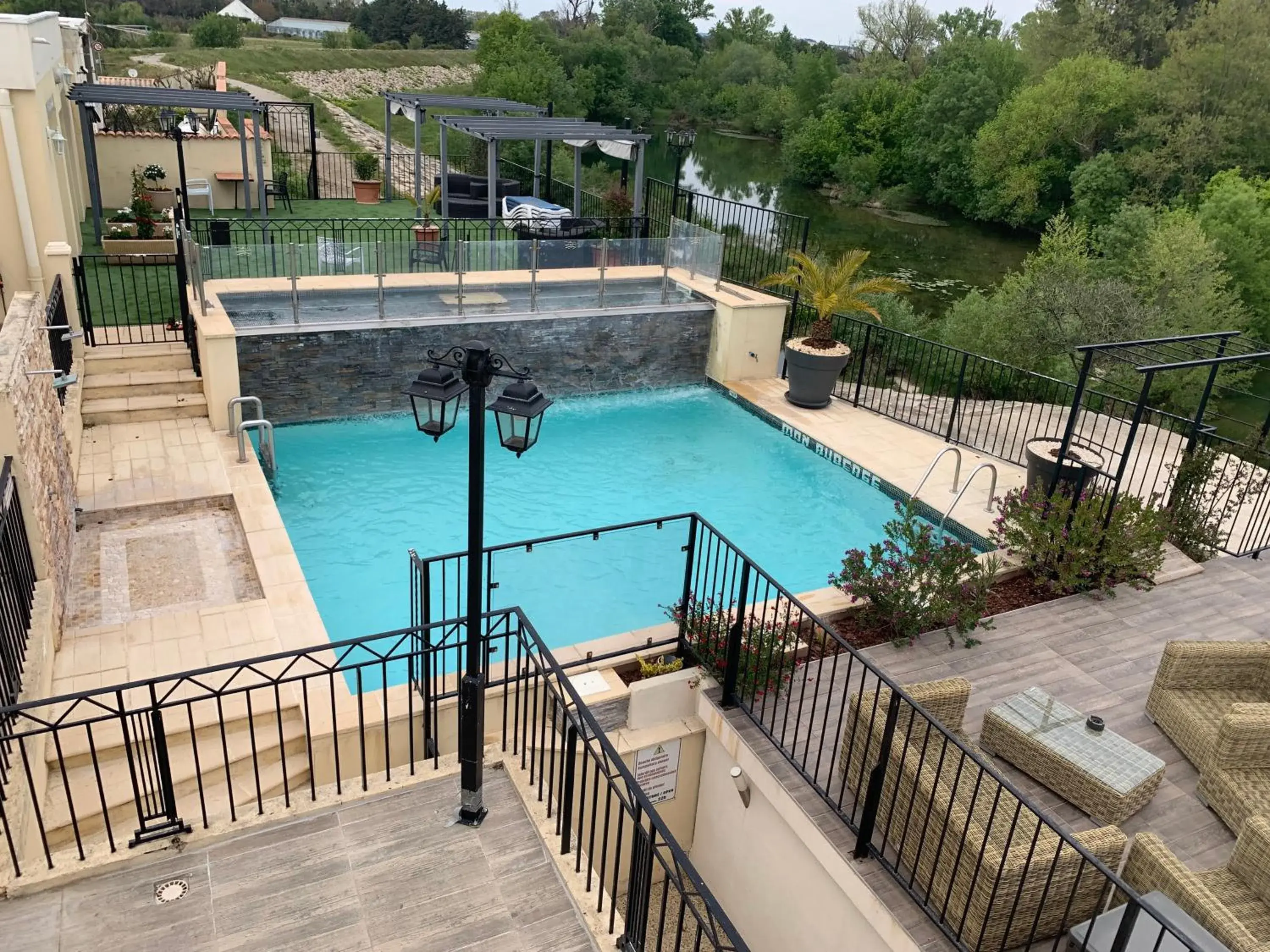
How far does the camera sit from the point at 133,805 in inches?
205

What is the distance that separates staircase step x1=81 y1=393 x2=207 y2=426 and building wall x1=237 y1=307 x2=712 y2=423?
60cm

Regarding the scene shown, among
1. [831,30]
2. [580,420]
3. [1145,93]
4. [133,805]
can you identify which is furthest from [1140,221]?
[831,30]

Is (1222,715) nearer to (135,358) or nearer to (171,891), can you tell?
(171,891)

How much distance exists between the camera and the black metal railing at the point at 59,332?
8227 millimetres

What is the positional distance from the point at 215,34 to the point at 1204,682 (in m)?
51.3

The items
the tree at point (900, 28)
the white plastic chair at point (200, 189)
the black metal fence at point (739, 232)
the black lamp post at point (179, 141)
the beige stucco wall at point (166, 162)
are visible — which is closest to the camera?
the black lamp post at point (179, 141)

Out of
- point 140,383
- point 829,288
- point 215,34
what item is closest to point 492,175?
point 829,288

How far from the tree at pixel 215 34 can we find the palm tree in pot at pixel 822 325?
42359mm

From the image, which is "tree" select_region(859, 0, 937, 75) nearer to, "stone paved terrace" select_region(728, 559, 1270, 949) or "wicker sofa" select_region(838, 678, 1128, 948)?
"stone paved terrace" select_region(728, 559, 1270, 949)

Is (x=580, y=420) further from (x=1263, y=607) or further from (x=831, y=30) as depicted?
(x=831, y=30)

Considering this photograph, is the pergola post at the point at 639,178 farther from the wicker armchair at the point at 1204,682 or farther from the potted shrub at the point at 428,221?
the wicker armchair at the point at 1204,682

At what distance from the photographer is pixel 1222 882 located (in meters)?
4.39

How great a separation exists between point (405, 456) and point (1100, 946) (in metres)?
8.66

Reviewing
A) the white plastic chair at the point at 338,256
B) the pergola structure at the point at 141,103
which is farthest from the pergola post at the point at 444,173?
the white plastic chair at the point at 338,256
